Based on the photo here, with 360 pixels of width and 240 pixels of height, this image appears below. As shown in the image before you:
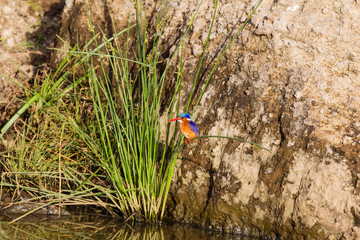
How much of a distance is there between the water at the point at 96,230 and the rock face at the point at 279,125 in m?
0.10

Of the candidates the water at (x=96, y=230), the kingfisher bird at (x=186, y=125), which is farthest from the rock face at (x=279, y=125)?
the kingfisher bird at (x=186, y=125)

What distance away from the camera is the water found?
8.62 feet

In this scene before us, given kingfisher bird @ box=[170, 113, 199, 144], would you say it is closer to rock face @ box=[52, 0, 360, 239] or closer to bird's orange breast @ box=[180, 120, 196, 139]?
bird's orange breast @ box=[180, 120, 196, 139]

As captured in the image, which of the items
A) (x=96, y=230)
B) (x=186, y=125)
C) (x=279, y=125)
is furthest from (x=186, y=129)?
(x=96, y=230)

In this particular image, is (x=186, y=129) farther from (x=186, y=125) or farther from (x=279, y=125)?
(x=279, y=125)

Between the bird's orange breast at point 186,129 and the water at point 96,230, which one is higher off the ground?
the bird's orange breast at point 186,129

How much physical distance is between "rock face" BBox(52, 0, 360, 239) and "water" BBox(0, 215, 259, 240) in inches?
4.0

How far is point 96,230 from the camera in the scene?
8.99 feet

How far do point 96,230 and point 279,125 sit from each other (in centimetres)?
142

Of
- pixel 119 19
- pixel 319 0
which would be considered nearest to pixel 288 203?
pixel 319 0

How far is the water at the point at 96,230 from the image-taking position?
2.63 meters

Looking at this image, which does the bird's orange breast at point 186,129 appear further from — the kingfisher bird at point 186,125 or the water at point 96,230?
the water at point 96,230

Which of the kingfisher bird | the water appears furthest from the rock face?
the kingfisher bird

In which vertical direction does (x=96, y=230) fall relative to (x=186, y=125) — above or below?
below
